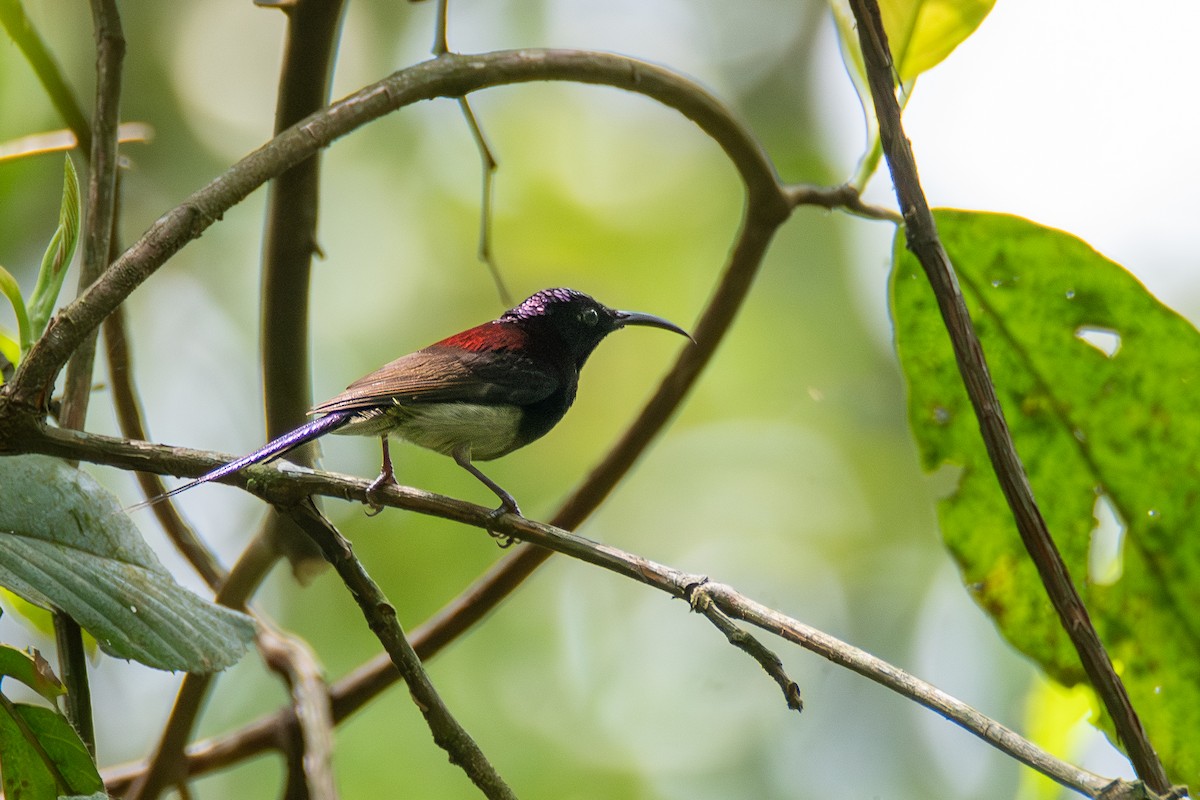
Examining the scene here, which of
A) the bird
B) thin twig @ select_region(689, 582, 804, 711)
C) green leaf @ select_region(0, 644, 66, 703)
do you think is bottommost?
green leaf @ select_region(0, 644, 66, 703)

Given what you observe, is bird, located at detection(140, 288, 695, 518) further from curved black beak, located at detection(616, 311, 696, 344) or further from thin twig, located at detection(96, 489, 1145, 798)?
thin twig, located at detection(96, 489, 1145, 798)

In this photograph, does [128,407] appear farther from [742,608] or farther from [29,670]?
[742,608]

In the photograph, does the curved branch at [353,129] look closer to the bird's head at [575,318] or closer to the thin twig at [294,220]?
the thin twig at [294,220]

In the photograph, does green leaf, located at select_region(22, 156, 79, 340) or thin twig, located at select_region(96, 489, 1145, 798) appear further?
green leaf, located at select_region(22, 156, 79, 340)

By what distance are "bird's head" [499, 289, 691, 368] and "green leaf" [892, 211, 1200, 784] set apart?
59.5 inches

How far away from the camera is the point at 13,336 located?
292 cm

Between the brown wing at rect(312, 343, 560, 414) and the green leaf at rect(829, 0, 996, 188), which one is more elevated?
the green leaf at rect(829, 0, 996, 188)

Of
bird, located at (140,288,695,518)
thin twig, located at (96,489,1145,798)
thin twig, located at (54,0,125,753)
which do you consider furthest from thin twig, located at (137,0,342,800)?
thin twig, located at (96,489,1145,798)

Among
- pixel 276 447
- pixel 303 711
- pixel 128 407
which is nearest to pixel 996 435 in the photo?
pixel 276 447

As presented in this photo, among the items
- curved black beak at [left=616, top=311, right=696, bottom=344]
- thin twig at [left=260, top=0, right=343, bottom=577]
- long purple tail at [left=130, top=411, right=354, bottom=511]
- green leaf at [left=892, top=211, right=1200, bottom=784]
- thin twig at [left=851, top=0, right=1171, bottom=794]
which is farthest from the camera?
curved black beak at [left=616, top=311, right=696, bottom=344]

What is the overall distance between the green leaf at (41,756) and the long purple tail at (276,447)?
18.3 inches

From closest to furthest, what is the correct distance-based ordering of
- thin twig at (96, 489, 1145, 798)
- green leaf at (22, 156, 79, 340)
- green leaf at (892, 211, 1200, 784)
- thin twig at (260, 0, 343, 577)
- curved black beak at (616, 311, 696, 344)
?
thin twig at (96, 489, 1145, 798), green leaf at (22, 156, 79, 340), thin twig at (260, 0, 343, 577), green leaf at (892, 211, 1200, 784), curved black beak at (616, 311, 696, 344)

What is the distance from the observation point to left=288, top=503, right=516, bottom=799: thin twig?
1.83 meters

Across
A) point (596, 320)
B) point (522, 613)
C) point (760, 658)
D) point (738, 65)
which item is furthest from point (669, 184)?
point (760, 658)
